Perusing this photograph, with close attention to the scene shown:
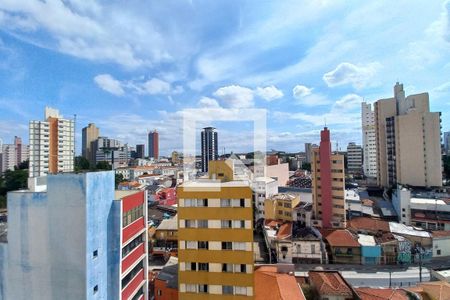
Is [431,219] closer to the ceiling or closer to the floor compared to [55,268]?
closer to the floor

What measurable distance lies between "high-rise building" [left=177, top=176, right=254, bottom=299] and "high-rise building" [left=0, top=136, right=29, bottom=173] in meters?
72.6

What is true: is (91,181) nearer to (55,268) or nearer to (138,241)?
(55,268)

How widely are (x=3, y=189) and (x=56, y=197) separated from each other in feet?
139

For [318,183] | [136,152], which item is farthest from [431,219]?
[136,152]

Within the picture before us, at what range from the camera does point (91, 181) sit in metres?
6.75

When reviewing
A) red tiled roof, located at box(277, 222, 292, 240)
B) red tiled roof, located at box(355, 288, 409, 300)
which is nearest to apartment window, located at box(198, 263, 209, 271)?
red tiled roof, located at box(355, 288, 409, 300)

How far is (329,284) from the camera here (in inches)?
447

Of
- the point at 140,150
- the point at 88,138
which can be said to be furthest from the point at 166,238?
the point at 140,150

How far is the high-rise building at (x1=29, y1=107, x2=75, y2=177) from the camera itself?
2717 centimetres

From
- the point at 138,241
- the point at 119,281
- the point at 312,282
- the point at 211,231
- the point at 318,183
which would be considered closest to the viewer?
the point at 119,281

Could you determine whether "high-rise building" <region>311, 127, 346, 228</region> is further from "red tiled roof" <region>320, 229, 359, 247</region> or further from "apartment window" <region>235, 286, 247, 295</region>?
"apartment window" <region>235, 286, 247, 295</region>

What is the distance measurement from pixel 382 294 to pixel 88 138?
58.5 metres

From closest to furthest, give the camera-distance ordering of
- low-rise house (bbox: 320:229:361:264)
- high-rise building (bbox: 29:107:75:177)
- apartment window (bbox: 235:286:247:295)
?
1. apartment window (bbox: 235:286:247:295)
2. low-rise house (bbox: 320:229:361:264)
3. high-rise building (bbox: 29:107:75:177)

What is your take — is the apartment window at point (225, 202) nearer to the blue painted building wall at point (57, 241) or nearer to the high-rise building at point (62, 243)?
the high-rise building at point (62, 243)
